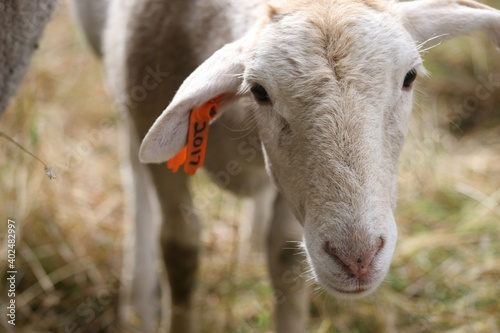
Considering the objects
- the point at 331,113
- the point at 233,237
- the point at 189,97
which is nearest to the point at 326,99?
the point at 331,113

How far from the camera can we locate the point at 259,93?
2506 mm

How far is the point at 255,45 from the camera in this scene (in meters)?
2.50

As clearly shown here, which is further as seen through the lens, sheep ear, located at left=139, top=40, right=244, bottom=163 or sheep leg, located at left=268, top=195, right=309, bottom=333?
sheep leg, located at left=268, top=195, right=309, bottom=333

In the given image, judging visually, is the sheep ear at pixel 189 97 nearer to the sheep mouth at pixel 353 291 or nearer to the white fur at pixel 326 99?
the white fur at pixel 326 99

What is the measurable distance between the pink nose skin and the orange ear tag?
A: 2.10 feet

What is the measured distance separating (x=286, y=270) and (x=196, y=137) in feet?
3.68

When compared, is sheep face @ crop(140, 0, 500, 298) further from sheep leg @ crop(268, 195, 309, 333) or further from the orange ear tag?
sheep leg @ crop(268, 195, 309, 333)

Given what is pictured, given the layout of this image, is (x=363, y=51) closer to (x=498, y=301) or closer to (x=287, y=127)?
(x=287, y=127)

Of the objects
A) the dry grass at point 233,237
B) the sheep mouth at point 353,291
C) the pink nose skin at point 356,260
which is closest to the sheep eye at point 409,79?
the pink nose skin at point 356,260

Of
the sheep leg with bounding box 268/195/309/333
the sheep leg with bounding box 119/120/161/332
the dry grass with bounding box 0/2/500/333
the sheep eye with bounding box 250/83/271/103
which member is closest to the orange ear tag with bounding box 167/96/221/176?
the sheep eye with bounding box 250/83/271/103

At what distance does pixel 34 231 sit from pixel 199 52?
5.87ft

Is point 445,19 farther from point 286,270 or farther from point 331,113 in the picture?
point 286,270

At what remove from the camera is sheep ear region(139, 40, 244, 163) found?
249 centimetres

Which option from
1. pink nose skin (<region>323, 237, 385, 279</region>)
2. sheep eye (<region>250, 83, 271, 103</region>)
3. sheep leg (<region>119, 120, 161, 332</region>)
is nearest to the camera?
pink nose skin (<region>323, 237, 385, 279</region>)
